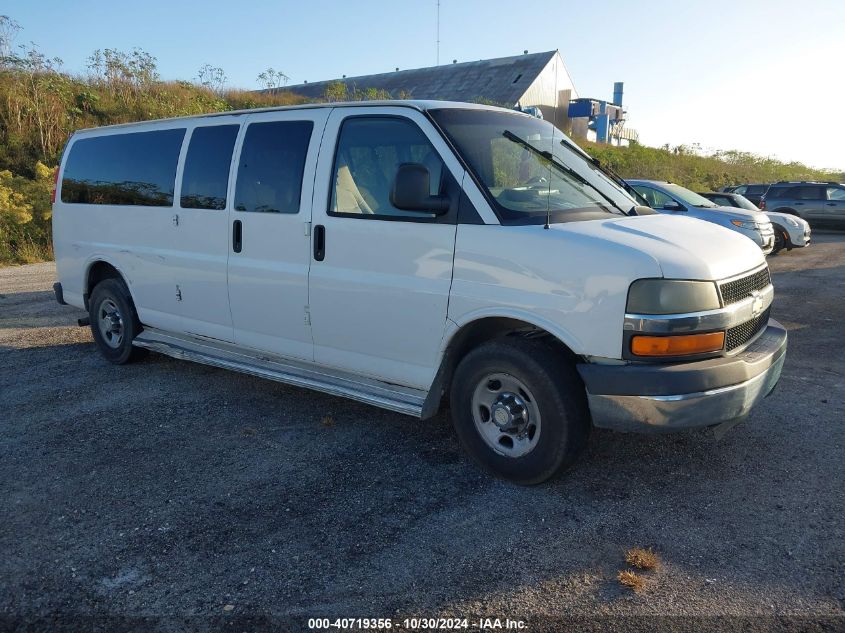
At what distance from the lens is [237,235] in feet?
17.0

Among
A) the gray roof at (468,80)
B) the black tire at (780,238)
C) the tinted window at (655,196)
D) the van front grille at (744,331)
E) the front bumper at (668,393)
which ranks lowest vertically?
the black tire at (780,238)

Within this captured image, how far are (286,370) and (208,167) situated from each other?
179 centimetres

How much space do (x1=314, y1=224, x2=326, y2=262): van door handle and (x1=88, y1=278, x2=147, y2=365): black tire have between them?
2.61 m

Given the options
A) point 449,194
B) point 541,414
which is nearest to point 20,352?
point 449,194

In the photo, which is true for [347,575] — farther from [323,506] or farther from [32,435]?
[32,435]

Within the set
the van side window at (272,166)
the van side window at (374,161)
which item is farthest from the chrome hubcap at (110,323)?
the van side window at (374,161)

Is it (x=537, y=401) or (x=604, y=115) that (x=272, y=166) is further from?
(x=604, y=115)

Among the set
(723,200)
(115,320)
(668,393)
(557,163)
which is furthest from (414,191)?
(723,200)

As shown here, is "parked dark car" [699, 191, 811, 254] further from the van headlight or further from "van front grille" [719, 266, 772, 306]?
the van headlight

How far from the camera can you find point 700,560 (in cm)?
322

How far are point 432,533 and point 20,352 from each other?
18.6ft

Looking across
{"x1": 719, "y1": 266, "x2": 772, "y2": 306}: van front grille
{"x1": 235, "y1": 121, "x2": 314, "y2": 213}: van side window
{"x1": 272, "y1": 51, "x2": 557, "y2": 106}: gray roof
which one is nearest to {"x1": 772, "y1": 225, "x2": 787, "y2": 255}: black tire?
{"x1": 719, "y1": 266, "x2": 772, "y2": 306}: van front grille

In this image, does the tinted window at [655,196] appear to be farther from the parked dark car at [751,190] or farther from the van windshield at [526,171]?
the parked dark car at [751,190]

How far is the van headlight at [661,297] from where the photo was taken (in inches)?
137
